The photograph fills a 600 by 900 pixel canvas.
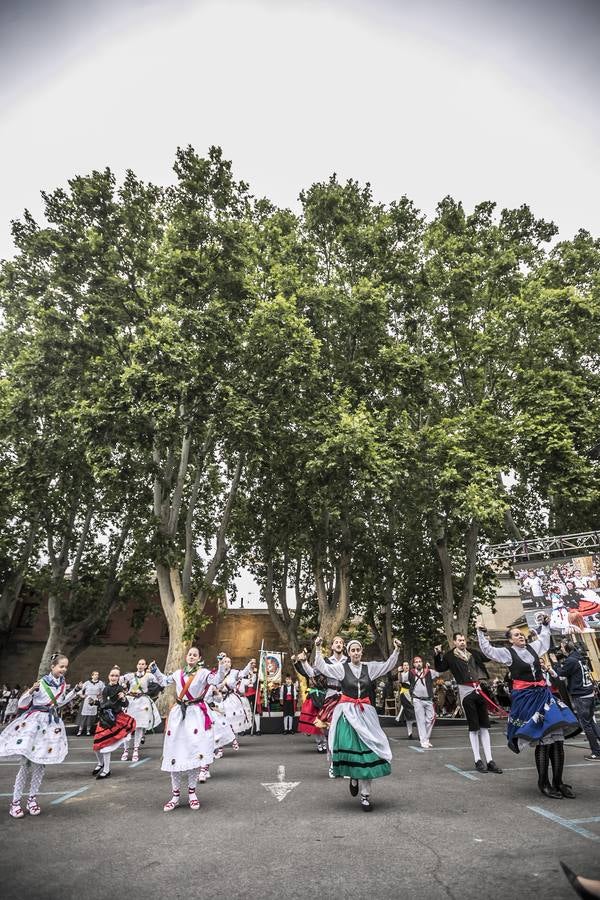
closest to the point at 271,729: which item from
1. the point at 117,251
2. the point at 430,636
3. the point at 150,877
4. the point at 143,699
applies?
the point at 143,699

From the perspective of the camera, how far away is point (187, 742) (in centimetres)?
589

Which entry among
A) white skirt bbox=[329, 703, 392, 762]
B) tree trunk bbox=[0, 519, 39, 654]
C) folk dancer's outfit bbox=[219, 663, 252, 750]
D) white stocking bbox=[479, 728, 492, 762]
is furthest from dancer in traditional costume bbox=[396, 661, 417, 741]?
tree trunk bbox=[0, 519, 39, 654]

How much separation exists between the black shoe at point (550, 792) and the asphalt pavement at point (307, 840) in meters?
0.19

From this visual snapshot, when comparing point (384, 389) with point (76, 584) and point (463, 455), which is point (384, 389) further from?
point (76, 584)

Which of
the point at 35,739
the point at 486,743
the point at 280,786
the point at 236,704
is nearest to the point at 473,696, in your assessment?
the point at 486,743

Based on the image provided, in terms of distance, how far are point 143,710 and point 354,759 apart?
8.31 metres

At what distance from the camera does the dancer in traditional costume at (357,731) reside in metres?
5.50

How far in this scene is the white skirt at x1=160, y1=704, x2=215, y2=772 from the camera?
577 centimetres

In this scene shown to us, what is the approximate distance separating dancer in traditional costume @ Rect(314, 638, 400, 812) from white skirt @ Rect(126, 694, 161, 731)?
24.8 feet

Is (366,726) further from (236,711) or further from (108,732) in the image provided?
(236,711)

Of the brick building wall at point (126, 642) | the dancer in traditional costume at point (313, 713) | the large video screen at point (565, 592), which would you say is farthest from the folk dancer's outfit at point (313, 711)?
the brick building wall at point (126, 642)

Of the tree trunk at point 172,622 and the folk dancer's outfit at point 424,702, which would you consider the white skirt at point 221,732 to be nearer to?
the folk dancer's outfit at point 424,702

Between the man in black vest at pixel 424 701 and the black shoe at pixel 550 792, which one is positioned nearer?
the black shoe at pixel 550 792

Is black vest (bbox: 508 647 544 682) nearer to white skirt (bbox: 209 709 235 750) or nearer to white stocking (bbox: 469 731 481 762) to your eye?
white stocking (bbox: 469 731 481 762)
